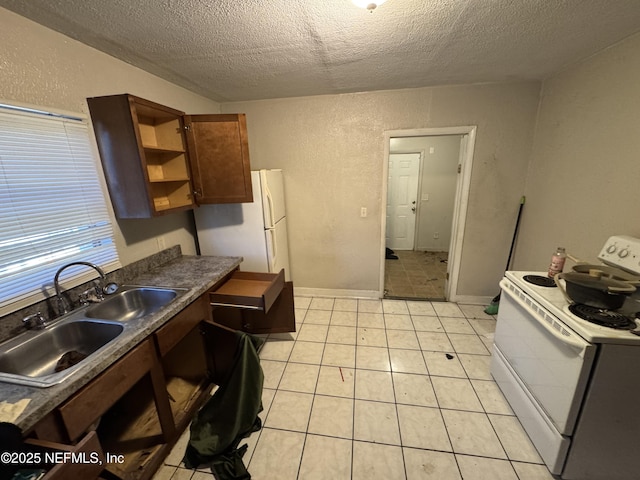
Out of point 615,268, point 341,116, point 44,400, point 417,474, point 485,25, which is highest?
point 485,25

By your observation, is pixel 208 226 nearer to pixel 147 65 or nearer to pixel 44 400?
pixel 147 65

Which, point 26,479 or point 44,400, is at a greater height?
point 44,400

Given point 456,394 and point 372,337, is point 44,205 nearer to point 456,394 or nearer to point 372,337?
point 372,337

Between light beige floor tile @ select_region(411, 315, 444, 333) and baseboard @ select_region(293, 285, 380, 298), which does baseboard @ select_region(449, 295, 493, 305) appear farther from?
baseboard @ select_region(293, 285, 380, 298)

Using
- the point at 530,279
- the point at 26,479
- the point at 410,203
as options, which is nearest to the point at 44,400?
the point at 26,479

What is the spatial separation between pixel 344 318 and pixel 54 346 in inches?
86.9

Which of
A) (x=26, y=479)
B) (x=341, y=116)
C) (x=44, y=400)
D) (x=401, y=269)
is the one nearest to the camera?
(x=26, y=479)

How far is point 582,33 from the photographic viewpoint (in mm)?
1501

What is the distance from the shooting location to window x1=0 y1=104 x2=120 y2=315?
1217mm

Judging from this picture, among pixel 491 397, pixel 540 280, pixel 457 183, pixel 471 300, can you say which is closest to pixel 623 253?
pixel 540 280

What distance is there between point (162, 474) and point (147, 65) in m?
2.58

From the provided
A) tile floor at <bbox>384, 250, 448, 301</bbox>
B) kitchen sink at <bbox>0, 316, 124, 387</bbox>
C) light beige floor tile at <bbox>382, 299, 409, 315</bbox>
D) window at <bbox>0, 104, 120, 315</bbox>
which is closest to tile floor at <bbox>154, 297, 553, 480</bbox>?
light beige floor tile at <bbox>382, 299, 409, 315</bbox>

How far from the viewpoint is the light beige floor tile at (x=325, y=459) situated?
133 cm

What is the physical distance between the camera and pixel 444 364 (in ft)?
6.77
